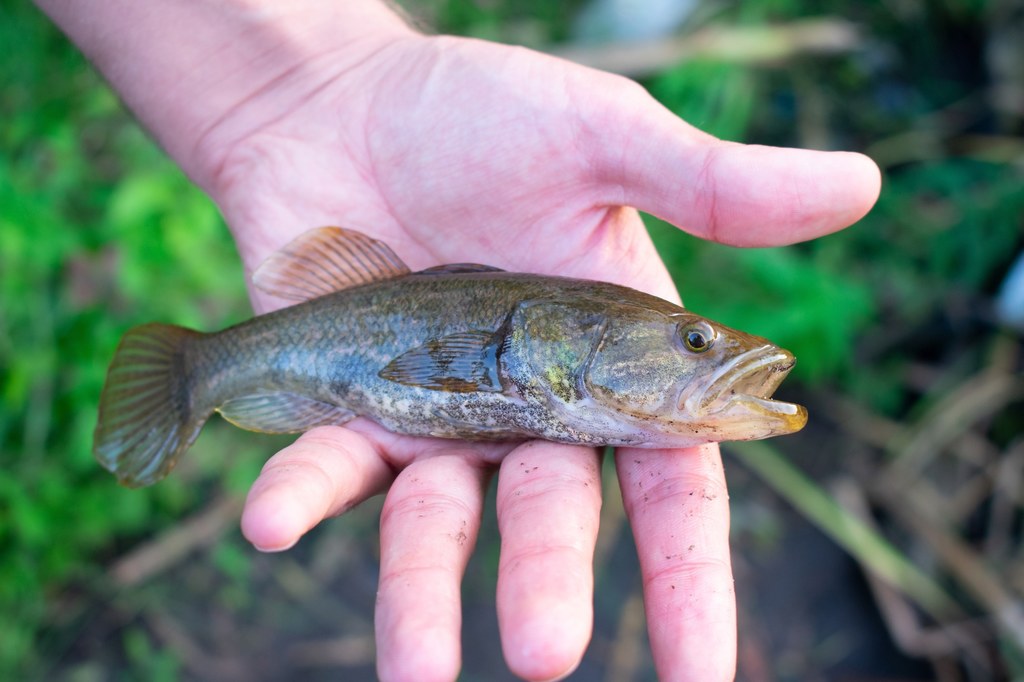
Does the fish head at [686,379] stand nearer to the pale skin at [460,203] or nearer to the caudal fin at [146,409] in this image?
the pale skin at [460,203]

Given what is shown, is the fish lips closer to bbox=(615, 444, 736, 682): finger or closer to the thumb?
bbox=(615, 444, 736, 682): finger

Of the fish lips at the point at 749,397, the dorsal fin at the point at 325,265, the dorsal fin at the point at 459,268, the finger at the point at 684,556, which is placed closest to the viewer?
the finger at the point at 684,556

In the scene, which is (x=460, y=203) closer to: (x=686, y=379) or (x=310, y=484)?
(x=686, y=379)

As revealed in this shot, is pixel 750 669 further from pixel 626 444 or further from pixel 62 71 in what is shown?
pixel 62 71

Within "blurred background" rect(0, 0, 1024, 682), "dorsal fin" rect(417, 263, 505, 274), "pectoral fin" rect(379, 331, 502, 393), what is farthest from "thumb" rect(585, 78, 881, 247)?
"blurred background" rect(0, 0, 1024, 682)

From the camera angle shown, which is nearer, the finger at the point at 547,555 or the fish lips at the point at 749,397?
the finger at the point at 547,555

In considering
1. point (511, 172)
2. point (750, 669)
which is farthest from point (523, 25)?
point (750, 669)

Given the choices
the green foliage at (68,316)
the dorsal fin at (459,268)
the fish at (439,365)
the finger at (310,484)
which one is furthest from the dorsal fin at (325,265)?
the green foliage at (68,316)
